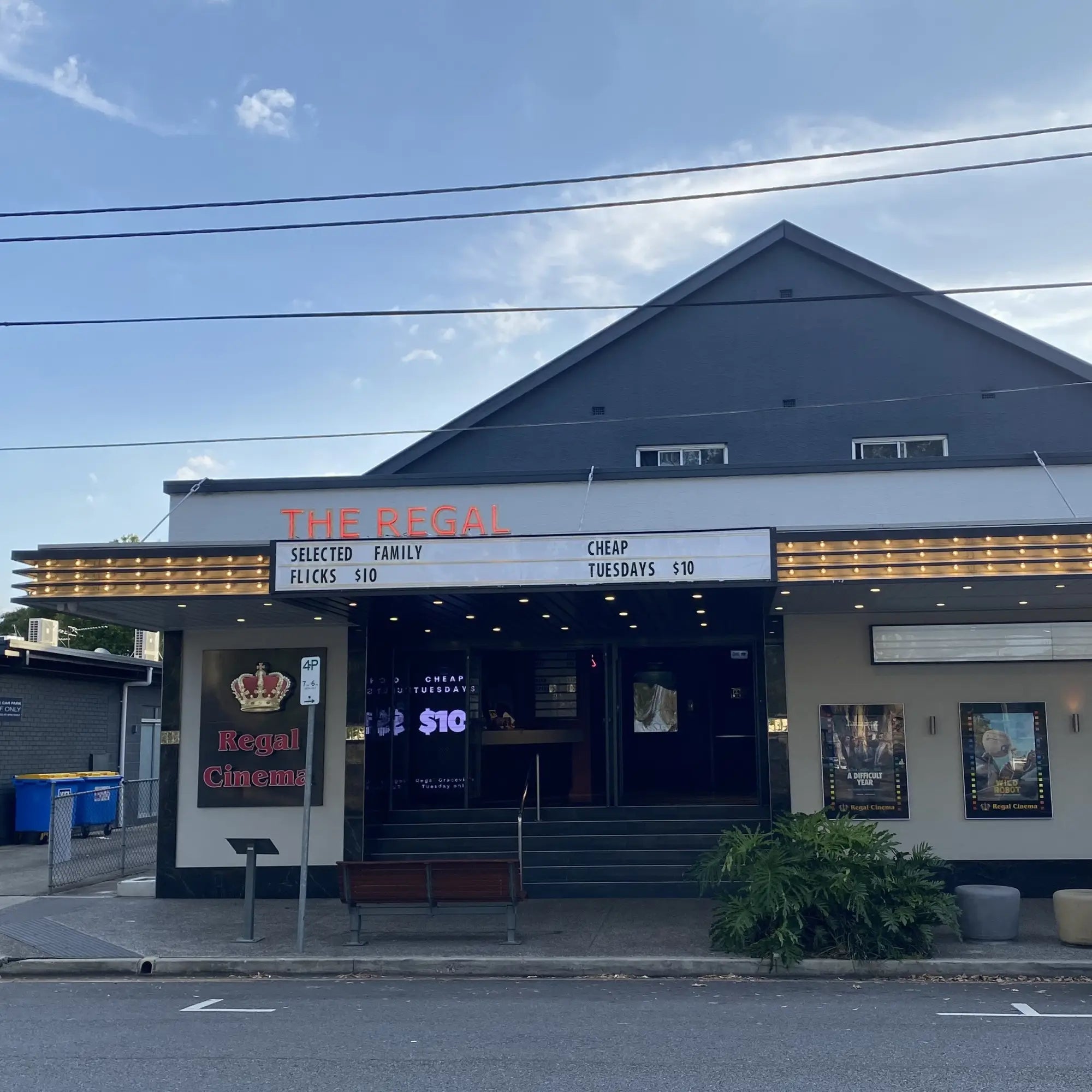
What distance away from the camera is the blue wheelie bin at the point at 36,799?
76.4 feet

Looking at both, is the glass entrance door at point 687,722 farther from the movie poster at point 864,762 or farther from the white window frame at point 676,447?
the movie poster at point 864,762

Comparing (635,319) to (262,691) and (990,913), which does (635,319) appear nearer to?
(262,691)

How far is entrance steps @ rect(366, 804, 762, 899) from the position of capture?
1589 cm

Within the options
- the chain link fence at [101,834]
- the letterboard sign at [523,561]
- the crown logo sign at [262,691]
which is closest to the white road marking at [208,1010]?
the letterboard sign at [523,561]

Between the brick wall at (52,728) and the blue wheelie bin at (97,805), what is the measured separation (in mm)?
1030

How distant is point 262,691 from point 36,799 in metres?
9.49

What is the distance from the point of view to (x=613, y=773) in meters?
17.2

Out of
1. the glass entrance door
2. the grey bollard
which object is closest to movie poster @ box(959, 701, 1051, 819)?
the grey bollard

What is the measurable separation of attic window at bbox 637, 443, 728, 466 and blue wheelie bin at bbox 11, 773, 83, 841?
1245 cm

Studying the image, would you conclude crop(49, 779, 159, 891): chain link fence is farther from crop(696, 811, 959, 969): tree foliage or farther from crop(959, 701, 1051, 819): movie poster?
crop(959, 701, 1051, 819): movie poster

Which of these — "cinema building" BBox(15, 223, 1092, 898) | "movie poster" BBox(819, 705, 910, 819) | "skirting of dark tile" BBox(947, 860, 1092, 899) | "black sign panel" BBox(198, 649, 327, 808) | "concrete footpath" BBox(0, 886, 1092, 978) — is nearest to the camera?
"concrete footpath" BBox(0, 886, 1092, 978)

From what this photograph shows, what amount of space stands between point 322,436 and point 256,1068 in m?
12.7

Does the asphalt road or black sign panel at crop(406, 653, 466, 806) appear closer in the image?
the asphalt road

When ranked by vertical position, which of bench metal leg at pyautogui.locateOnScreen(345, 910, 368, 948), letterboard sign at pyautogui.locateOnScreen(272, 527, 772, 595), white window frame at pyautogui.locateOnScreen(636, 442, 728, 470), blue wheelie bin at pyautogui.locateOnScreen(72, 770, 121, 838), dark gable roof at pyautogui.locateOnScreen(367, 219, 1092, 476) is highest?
dark gable roof at pyautogui.locateOnScreen(367, 219, 1092, 476)
